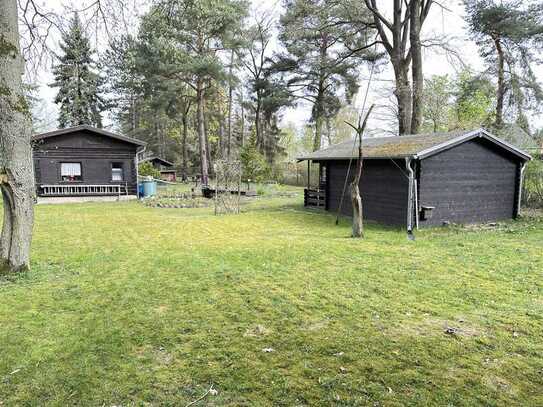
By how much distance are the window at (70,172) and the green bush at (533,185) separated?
63.6ft

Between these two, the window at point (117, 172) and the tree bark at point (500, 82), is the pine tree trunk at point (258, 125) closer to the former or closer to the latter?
the window at point (117, 172)

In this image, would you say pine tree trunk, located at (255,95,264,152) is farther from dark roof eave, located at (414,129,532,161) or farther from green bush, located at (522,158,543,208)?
dark roof eave, located at (414,129,532,161)

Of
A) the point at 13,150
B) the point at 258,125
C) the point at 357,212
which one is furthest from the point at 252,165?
the point at 13,150

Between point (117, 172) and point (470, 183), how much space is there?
16586 millimetres

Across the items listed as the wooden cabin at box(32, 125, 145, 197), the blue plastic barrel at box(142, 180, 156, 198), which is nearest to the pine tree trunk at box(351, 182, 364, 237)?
the wooden cabin at box(32, 125, 145, 197)

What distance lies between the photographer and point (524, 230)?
33.6 ft

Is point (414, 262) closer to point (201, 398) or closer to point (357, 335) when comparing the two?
point (357, 335)

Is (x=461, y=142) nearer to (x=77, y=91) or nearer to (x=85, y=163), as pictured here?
(x=85, y=163)

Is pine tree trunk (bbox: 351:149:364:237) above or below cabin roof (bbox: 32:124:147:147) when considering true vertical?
below

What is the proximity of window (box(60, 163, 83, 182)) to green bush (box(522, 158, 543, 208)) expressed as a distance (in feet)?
63.6

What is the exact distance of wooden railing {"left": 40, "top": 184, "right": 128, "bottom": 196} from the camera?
18547 millimetres

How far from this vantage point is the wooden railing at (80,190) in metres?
18.5

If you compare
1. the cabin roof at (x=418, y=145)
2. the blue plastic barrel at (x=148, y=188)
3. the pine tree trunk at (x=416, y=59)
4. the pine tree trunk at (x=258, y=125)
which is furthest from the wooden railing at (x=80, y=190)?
the pine tree trunk at (x=416, y=59)

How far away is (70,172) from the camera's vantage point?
1920cm
